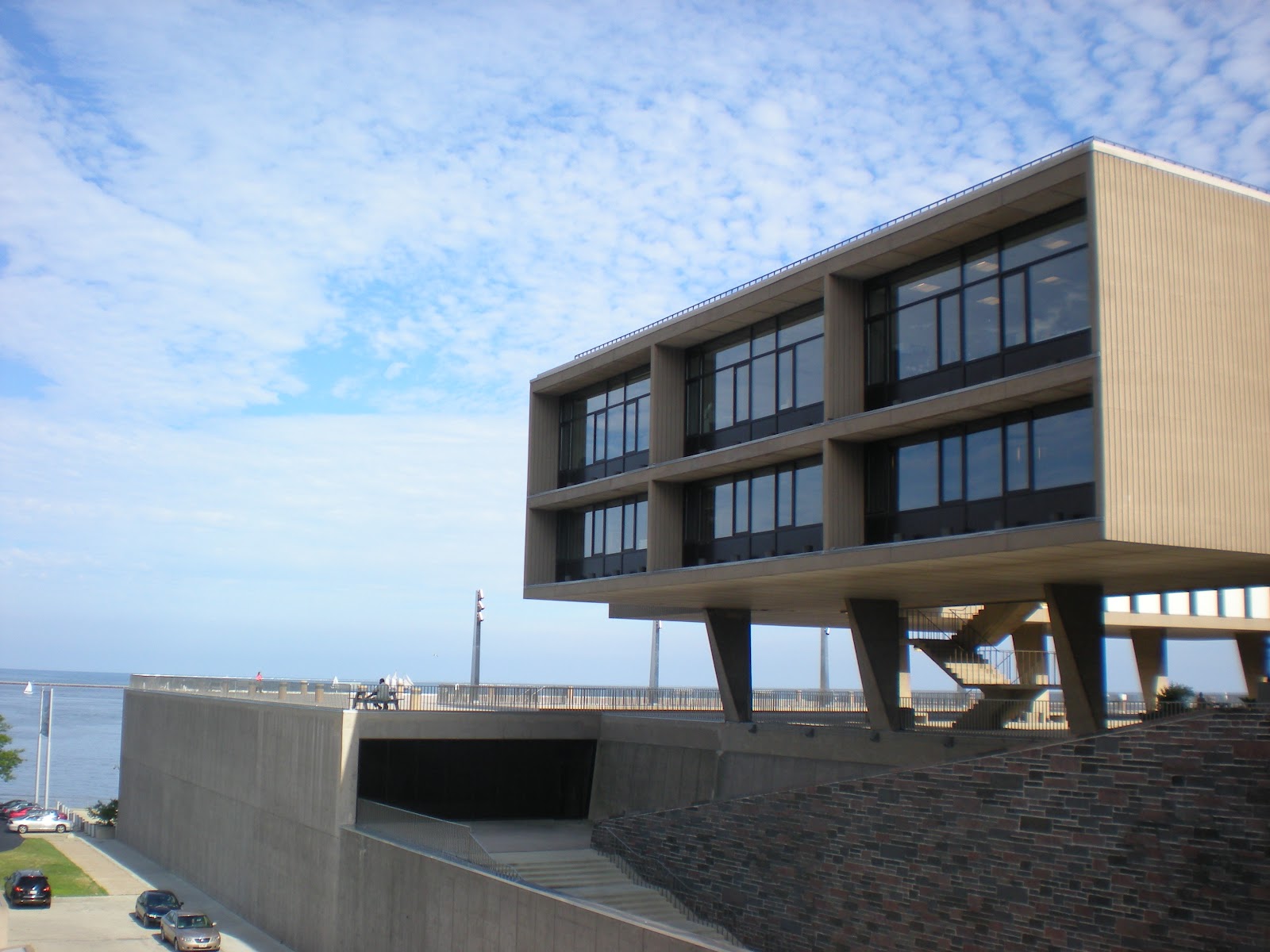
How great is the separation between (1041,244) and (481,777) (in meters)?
24.8

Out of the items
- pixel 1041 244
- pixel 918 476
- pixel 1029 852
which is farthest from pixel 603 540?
pixel 1029 852

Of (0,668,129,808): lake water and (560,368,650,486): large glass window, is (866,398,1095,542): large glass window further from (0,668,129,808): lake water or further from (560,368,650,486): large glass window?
(0,668,129,808): lake water

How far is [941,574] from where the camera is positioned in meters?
27.3

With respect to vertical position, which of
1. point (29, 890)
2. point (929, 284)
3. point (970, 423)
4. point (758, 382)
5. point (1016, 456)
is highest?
point (929, 284)

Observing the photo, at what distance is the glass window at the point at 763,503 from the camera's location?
101ft

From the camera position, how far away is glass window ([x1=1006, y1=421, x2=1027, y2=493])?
23953mm

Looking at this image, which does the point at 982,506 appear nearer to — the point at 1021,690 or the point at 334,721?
the point at 1021,690

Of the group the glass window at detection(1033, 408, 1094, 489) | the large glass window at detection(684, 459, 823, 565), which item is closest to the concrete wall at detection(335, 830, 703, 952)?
the large glass window at detection(684, 459, 823, 565)

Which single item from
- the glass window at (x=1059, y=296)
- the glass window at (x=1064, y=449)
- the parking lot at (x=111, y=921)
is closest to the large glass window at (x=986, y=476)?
the glass window at (x=1064, y=449)

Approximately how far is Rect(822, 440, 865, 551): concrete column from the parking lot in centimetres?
2241

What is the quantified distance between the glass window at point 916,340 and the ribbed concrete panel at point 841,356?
3.29ft

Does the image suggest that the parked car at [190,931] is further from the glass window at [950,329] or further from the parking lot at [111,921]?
the glass window at [950,329]

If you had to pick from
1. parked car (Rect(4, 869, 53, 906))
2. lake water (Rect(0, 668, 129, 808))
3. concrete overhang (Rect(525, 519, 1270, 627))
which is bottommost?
lake water (Rect(0, 668, 129, 808))

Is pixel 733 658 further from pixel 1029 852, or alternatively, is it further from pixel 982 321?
pixel 1029 852
